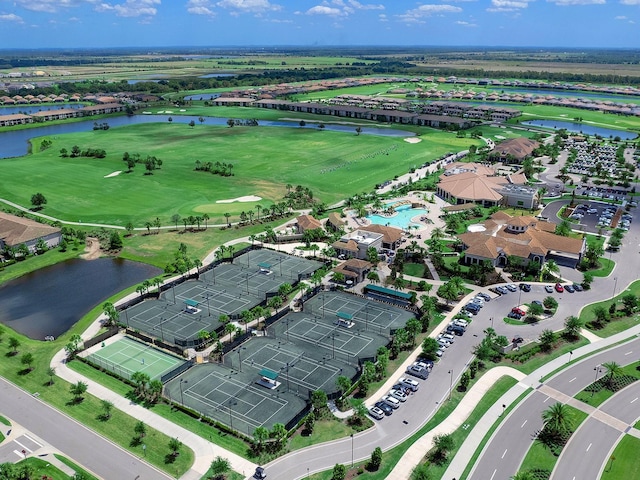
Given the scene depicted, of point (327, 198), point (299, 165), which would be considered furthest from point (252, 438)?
point (299, 165)

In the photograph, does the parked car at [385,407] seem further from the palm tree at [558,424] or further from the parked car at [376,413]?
the palm tree at [558,424]

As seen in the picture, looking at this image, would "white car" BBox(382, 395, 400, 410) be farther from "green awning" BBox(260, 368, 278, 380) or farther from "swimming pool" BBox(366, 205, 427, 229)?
"swimming pool" BBox(366, 205, 427, 229)

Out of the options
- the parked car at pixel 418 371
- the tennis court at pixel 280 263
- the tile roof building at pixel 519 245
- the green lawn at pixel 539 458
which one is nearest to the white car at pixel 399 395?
the parked car at pixel 418 371

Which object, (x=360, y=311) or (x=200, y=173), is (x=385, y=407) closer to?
(x=360, y=311)

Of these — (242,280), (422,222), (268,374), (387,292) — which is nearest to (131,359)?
(268,374)

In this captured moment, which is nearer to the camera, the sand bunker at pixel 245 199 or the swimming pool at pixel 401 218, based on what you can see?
the swimming pool at pixel 401 218
